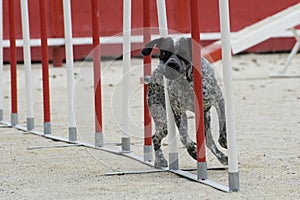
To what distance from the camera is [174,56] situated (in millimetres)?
3596

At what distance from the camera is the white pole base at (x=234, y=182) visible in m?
3.23

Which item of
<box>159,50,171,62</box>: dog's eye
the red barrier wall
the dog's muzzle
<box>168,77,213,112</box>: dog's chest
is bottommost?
<box>168,77,213,112</box>: dog's chest

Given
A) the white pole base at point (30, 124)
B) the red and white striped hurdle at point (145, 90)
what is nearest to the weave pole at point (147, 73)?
the red and white striped hurdle at point (145, 90)

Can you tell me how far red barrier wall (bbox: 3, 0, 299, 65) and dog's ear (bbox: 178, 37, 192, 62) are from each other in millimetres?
7638

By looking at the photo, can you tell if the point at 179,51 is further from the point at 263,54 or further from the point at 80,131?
the point at 263,54

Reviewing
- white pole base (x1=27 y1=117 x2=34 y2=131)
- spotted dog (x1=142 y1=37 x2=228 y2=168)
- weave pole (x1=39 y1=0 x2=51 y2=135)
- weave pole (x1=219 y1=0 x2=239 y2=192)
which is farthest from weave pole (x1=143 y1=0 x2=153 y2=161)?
white pole base (x1=27 y1=117 x2=34 y2=131)

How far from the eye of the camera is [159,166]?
3.95m

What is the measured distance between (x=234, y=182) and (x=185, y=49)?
613mm

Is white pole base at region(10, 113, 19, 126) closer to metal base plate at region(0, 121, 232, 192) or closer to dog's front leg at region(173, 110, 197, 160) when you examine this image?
metal base plate at region(0, 121, 232, 192)

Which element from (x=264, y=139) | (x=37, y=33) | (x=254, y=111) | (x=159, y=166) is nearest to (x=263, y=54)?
(x=37, y=33)

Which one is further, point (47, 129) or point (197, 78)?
point (47, 129)

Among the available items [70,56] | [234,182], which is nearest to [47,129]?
[70,56]

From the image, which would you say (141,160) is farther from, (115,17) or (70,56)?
(115,17)

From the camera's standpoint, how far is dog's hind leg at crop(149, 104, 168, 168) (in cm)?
389
